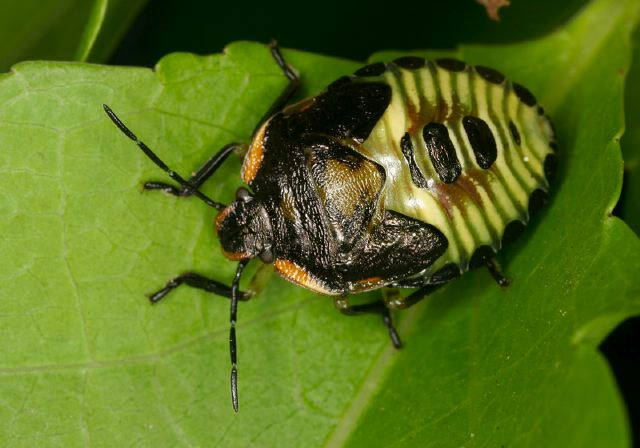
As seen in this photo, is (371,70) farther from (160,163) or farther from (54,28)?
(54,28)

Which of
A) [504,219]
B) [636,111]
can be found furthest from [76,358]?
[636,111]

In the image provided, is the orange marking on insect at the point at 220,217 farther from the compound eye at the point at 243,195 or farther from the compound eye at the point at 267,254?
the compound eye at the point at 267,254

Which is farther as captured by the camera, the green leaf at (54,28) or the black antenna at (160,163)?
Answer: the green leaf at (54,28)

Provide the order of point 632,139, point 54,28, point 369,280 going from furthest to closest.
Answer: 1. point 632,139
2. point 54,28
3. point 369,280

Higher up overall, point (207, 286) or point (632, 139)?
point (632, 139)

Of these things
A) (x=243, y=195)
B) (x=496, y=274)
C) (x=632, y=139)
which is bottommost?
(x=243, y=195)

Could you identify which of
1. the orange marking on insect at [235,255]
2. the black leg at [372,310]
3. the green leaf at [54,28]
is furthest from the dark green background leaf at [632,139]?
the green leaf at [54,28]

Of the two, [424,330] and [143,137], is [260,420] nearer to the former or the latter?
[424,330]

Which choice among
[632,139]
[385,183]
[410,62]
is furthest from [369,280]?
[632,139]
